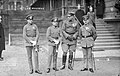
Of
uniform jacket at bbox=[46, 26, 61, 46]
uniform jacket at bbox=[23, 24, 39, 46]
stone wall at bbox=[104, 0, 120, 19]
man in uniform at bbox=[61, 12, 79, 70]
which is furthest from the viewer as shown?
stone wall at bbox=[104, 0, 120, 19]

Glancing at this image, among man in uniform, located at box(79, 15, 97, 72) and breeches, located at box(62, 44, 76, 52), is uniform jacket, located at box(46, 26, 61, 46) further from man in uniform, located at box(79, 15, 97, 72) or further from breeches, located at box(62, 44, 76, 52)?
man in uniform, located at box(79, 15, 97, 72)

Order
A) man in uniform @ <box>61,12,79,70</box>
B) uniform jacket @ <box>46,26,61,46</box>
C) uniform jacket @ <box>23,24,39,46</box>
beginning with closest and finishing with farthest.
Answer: uniform jacket @ <box>23,24,39,46</box>
uniform jacket @ <box>46,26,61,46</box>
man in uniform @ <box>61,12,79,70</box>

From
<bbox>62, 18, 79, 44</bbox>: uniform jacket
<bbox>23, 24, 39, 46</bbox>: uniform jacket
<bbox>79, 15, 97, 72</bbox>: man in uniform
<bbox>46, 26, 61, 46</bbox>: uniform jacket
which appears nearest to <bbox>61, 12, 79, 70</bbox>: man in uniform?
<bbox>62, 18, 79, 44</bbox>: uniform jacket

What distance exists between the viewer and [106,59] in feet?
37.4

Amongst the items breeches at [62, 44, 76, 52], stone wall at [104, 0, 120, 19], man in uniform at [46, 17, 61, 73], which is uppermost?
stone wall at [104, 0, 120, 19]

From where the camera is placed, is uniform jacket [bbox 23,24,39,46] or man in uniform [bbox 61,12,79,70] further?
man in uniform [bbox 61,12,79,70]

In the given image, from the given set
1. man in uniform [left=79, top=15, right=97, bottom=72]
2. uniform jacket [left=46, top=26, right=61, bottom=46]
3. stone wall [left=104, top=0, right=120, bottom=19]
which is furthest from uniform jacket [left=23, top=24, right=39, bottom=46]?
stone wall [left=104, top=0, right=120, bottom=19]

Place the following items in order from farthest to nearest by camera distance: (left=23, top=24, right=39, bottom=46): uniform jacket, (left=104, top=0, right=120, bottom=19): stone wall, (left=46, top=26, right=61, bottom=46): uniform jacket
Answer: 1. (left=104, top=0, right=120, bottom=19): stone wall
2. (left=46, top=26, right=61, bottom=46): uniform jacket
3. (left=23, top=24, right=39, bottom=46): uniform jacket

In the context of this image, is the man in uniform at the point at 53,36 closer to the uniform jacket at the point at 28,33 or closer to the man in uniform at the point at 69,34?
the man in uniform at the point at 69,34

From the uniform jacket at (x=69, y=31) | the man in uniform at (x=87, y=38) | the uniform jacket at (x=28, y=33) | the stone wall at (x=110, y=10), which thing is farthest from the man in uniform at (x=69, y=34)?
the stone wall at (x=110, y=10)

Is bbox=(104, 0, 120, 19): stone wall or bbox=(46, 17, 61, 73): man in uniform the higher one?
bbox=(104, 0, 120, 19): stone wall

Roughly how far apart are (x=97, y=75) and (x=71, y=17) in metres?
2.58

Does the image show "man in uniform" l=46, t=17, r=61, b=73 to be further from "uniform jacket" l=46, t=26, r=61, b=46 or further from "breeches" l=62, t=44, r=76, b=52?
"breeches" l=62, t=44, r=76, b=52

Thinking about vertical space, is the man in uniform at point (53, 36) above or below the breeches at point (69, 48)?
above
